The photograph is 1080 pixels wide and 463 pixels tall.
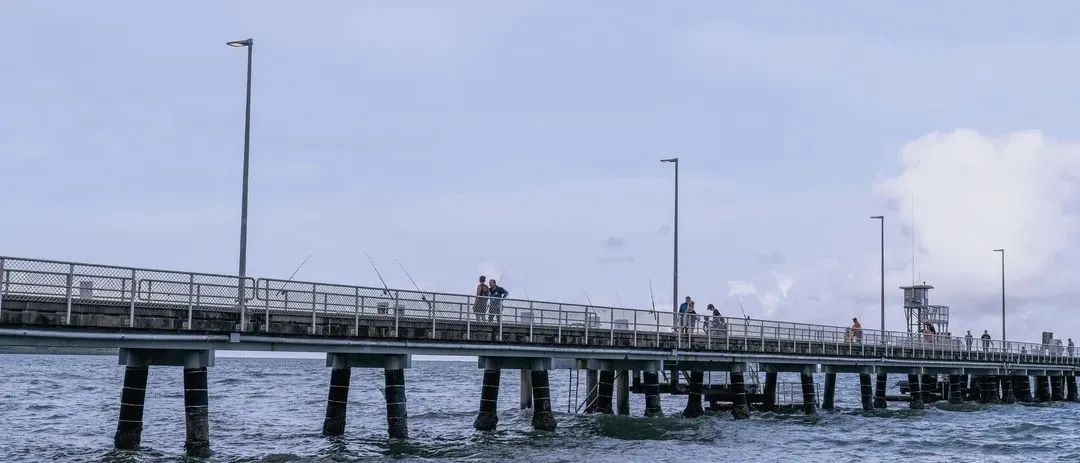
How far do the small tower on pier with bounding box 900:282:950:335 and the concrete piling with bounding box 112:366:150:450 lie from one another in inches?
2276

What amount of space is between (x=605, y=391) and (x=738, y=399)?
5206mm

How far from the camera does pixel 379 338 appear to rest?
33.6 meters

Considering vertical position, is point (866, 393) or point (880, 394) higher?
point (866, 393)

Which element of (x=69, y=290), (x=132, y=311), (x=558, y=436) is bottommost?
(x=558, y=436)

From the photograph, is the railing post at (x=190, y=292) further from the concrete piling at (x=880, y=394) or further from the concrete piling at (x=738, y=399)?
the concrete piling at (x=880, y=394)

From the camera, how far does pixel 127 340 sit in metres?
27.3

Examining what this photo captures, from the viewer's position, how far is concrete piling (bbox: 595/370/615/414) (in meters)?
47.6

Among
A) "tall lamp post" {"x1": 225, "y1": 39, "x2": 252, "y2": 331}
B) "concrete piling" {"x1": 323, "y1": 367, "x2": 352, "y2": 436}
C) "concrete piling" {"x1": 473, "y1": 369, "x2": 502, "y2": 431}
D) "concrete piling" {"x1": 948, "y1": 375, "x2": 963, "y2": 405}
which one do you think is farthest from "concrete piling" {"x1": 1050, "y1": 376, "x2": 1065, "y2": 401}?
"tall lamp post" {"x1": 225, "y1": 39, "x2": 252, "y2": 331}

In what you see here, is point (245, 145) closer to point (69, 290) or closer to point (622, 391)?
point (69, 290)

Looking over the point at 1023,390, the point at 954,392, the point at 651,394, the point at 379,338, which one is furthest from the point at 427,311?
the point at 1023,390

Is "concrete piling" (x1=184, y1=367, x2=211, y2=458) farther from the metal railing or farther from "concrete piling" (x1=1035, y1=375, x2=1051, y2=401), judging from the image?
"concrete piling" (x1=1035, y1=375, x2=1051, y2=401)

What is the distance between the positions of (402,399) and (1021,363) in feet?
159

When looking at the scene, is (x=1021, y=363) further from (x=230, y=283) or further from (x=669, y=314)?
(x=230, y=283)

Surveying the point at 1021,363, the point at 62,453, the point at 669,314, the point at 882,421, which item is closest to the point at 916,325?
the point at 1021,363
